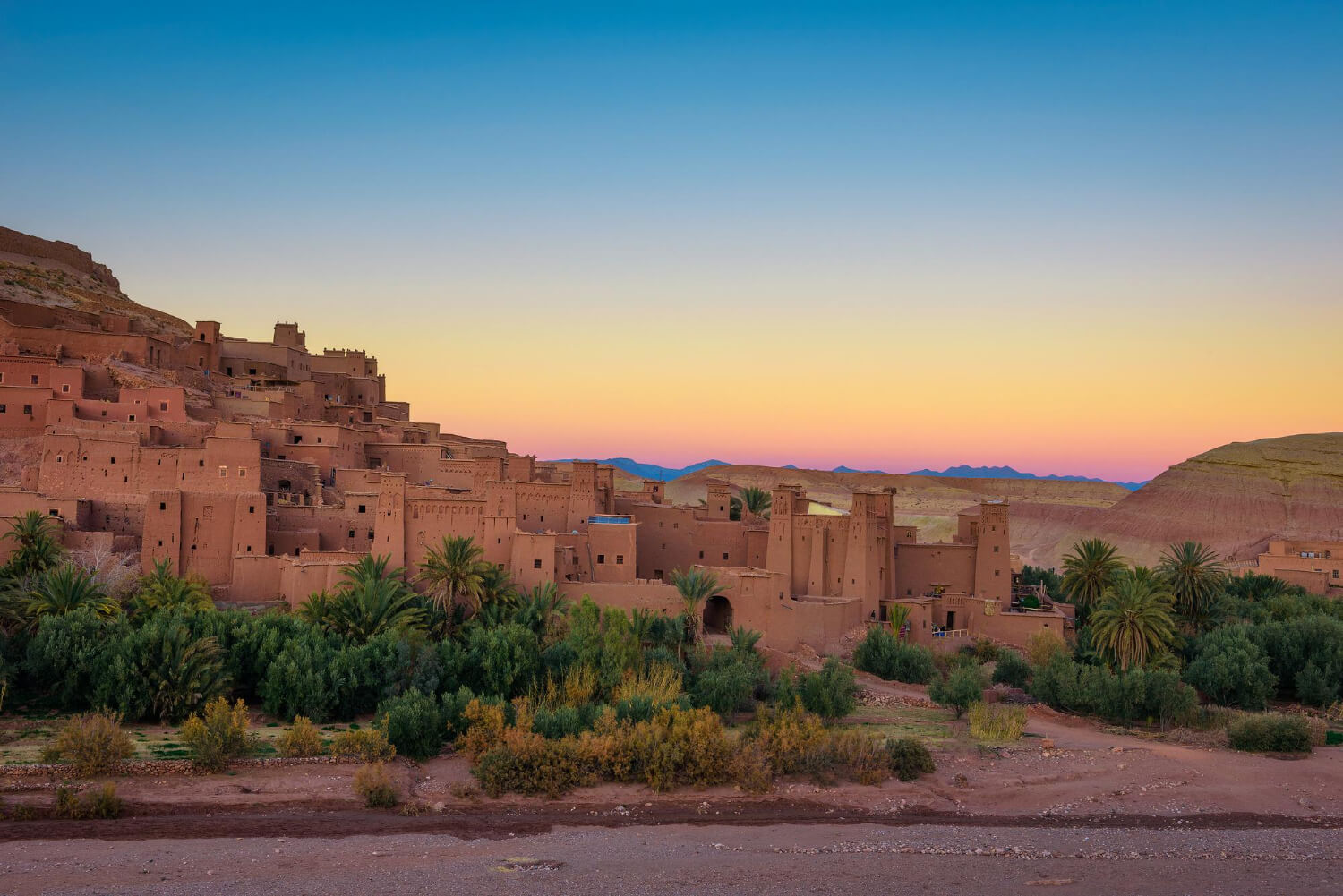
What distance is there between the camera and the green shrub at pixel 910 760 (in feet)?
74.7

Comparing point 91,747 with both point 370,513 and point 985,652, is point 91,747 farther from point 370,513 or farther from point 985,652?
point 985,652

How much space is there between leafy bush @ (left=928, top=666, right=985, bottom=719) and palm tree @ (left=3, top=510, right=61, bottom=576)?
76.6 ft

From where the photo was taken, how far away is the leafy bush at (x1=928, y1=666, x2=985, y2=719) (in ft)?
91.0

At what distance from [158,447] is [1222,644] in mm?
31226

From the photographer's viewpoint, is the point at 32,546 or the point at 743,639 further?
the point at 743,639

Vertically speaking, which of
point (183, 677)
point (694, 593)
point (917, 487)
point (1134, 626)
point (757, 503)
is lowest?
point (183, 677)

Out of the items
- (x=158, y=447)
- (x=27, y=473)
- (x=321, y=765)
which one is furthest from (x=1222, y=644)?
(x=27, y=473)

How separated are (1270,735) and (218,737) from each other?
2314cm

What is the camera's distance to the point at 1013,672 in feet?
102

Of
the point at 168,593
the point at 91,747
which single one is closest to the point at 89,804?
the point at 91,747

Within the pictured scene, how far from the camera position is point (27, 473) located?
31.6 meters

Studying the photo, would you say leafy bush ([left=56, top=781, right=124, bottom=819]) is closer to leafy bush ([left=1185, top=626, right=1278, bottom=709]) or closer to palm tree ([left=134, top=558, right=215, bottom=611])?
palm tree ([left=134, top=558, right=215, bottom=611])

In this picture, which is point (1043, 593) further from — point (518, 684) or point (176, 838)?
point (176, 838)

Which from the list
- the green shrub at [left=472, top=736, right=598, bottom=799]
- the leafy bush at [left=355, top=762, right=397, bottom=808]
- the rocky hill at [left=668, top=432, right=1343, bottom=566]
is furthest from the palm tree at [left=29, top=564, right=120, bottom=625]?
the rocky hill at [left=668, top=432, right=1343, bottom=566]
